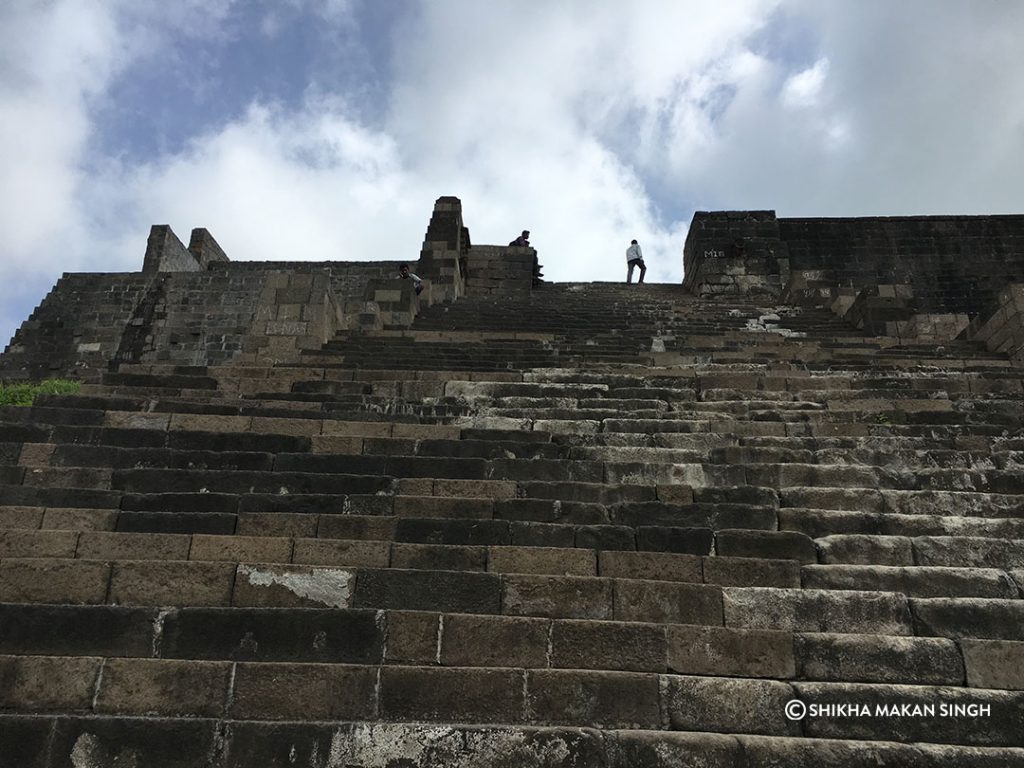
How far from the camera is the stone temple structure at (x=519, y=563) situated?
365 centimetres

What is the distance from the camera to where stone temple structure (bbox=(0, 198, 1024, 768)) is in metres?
3.65

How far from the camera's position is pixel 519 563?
4719 millimetres

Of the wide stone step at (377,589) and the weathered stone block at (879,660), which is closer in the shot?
the weathered stone block at (879,660)

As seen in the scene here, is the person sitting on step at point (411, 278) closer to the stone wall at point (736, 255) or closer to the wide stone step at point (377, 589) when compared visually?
the stone wall at point (736, 255)

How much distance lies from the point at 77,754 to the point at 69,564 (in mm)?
1281

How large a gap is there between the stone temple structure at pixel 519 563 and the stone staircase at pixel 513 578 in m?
0.02

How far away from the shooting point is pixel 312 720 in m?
3.73

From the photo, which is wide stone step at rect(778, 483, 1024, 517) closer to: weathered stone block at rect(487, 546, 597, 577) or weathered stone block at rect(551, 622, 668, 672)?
weathered stone block at rect(487, 546, 597, 577)

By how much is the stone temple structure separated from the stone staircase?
0.06 ft

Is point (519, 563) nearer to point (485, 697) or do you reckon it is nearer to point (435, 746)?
point (485, 697)

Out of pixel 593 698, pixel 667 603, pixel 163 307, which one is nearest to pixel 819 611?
pixel 667 603

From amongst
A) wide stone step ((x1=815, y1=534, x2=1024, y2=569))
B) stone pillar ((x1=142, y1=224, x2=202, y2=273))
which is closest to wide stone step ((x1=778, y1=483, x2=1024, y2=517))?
wide stone step ((x1=815, y1=534, x2=1024, y2=569))

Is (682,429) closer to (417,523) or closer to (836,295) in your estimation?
(417,523)

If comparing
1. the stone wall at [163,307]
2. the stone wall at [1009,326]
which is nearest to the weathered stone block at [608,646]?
the stone wall at [1009,326]
